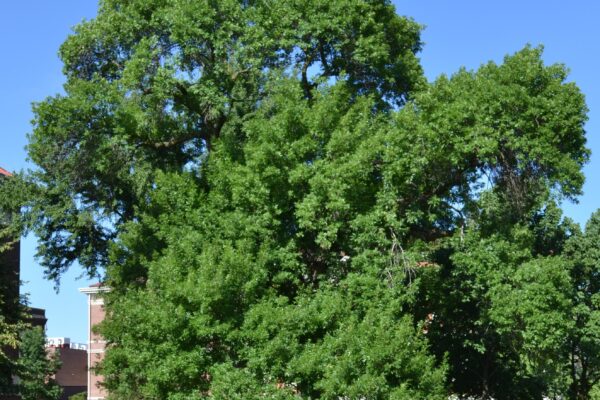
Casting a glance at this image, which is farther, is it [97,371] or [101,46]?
[97,371]

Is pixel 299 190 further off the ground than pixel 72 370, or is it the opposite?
pixel 72 370

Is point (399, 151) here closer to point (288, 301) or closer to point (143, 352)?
point (288, 301)

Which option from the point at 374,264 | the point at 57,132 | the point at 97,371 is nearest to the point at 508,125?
the point at 374,264

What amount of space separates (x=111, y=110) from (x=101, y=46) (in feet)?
9.95

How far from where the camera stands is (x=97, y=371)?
31078 mm

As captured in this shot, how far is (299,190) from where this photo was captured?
24906 millimetres

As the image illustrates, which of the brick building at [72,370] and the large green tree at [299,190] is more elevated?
the brick building at [72,370]

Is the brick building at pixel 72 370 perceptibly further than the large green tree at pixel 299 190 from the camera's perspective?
Yes

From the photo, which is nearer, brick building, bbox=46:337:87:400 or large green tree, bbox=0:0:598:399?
large green tree, bbox=0:0:598:399

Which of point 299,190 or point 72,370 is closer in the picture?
point 299,190

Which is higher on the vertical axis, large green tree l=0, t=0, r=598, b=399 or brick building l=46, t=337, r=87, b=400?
brick building l=46, t=337, r=87, b=400

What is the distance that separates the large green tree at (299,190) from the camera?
76.1ft

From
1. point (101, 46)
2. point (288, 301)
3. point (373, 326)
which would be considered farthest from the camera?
point (101, 46)

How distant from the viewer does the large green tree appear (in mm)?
23203
